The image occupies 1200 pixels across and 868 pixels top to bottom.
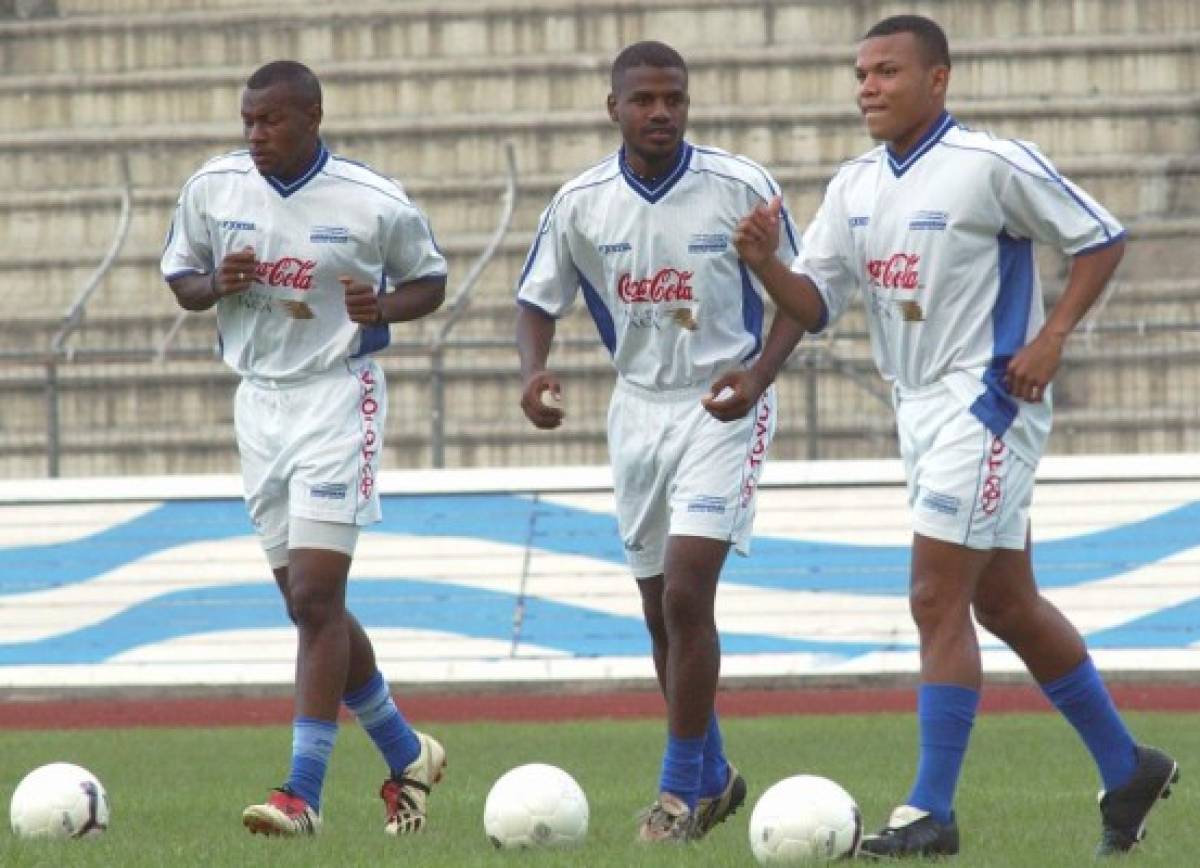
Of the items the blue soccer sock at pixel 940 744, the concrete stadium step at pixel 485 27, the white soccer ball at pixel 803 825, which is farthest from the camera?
the concrete stadium step at pixel 485 27

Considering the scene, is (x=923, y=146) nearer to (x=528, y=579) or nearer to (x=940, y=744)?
(x=940, y=744)

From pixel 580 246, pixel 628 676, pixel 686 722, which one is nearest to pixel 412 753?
pixel 686 722

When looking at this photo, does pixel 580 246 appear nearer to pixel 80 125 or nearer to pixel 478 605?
pixel 478 605

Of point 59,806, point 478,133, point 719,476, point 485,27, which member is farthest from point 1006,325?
point 485,27

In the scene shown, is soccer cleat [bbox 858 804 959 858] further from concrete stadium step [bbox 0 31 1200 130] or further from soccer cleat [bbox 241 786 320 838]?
concrete stadium step [bbox 0 31 1200 130]

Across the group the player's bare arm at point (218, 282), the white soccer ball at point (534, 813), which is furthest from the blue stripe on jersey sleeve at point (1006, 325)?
the player's bare arm at point (218, 282)

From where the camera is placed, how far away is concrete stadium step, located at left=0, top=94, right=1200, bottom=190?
2334 cm

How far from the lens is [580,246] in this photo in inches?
364

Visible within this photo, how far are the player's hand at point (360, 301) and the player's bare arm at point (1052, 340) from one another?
2.41m

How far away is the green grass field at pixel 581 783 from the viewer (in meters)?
7.81

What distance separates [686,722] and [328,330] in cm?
191

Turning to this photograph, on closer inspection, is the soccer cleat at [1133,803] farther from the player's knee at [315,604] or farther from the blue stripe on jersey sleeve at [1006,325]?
the player's knee at [315,604]

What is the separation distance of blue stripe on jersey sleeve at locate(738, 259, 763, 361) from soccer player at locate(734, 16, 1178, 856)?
42.1 inches

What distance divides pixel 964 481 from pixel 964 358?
1.23 feet
